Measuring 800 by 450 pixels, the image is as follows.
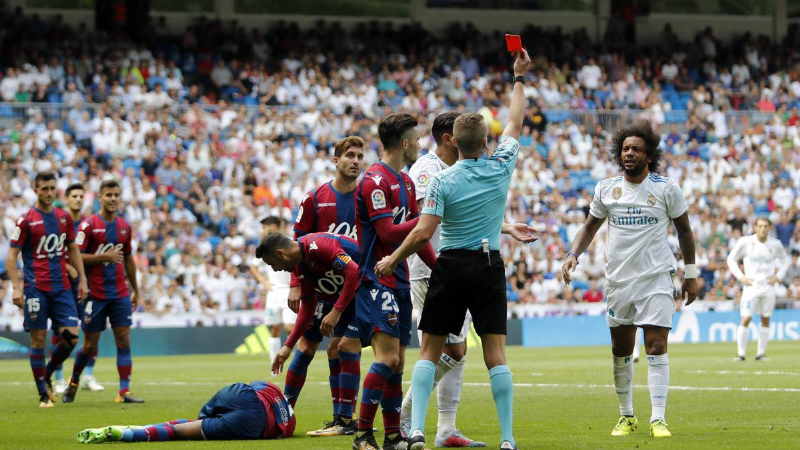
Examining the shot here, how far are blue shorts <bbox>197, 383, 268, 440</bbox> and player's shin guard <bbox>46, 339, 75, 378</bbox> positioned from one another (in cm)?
524

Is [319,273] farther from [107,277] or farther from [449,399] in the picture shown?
[107,277]

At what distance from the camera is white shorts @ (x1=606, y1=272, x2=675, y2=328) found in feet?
33.1

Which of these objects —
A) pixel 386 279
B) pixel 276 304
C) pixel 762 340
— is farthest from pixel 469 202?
pixel 762 340

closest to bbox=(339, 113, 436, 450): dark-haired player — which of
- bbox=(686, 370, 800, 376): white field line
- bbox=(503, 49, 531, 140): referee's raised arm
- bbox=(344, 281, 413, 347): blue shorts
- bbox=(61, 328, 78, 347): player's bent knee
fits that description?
bbox=(344, 281, 413, 347): blue shorts

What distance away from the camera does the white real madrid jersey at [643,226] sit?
10164mm

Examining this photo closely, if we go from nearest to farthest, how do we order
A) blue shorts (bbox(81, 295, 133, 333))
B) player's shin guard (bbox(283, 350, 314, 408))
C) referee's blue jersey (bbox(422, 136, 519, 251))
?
referee's blue jersey (bbox(422, 136, 519, 251))
player's shin guard (bbox(283, 350, 314, 408))
blue shorts (bbox(81, 295, 133, 333))

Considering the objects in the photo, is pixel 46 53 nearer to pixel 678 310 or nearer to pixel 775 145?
pixel 678 310

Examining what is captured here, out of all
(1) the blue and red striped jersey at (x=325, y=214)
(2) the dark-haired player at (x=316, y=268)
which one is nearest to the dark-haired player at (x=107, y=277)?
(1) the blue and red striped jersey at (x=325, y=214)

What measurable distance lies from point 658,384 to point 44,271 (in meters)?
7.90

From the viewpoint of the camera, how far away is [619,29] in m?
43.1

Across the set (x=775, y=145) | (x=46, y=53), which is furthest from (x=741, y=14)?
(x=46, y=53)

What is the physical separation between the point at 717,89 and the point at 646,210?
1258 inches

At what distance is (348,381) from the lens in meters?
10.1

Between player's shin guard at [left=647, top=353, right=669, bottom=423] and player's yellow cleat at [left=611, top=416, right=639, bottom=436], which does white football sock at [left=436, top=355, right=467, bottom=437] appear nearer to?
player's yellow cleat at [left=611, top=416, right=639, bottom=436]
